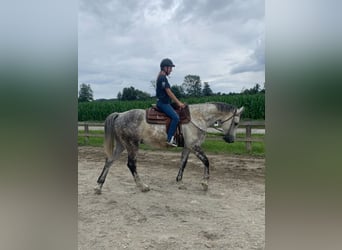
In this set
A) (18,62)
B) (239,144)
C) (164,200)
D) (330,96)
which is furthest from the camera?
(239,144)

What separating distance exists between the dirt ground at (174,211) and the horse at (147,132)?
0.28 meters

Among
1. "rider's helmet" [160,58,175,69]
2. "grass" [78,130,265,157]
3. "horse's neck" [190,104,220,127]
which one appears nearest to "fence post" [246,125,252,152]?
"grass" [78,130,265,157]

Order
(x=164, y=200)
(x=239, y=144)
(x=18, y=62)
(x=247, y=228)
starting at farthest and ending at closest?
(x=239, y=144) → (x=164, y=200) → (x=247, y=228) → (x=18, y=62)

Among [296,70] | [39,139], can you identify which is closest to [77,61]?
[39,139]

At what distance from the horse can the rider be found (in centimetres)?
13

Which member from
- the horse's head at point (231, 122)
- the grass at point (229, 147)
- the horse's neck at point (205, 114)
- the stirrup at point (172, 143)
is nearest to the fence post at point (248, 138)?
the grass at point (229, 147)

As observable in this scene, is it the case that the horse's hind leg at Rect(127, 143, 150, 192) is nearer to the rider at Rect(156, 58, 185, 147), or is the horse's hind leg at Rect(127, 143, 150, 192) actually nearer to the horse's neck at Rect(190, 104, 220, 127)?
→ the rider at Rect(156, 58, 185, 147)

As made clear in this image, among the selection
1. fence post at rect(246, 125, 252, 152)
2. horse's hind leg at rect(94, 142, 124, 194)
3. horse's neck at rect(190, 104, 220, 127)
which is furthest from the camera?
fence post at rect(246, 125, 252, 152)

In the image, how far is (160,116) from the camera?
11.5 feet

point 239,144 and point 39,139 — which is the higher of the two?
point 39,139

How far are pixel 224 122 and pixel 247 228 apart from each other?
5.89ft

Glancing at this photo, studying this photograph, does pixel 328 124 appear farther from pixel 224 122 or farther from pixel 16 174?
pixel 224 122

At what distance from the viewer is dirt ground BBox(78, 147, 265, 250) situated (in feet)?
6.91

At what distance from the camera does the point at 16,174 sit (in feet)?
2.51
